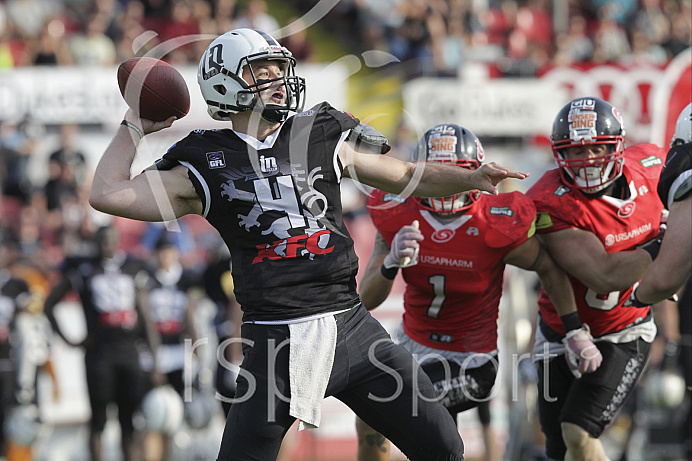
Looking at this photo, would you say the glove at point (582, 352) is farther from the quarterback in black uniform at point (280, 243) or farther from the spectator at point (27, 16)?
the spectator at point (27, 16)

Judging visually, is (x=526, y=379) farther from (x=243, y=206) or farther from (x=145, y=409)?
(x=243, y=206)

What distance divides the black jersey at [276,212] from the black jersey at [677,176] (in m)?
1.39

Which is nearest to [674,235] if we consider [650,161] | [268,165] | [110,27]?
[650,161]

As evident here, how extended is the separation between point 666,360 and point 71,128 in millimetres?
6434

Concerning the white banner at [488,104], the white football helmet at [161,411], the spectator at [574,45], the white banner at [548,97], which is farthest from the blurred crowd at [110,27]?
the white football helmet at [161,411]

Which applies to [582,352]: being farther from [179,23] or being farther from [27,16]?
[27,16]

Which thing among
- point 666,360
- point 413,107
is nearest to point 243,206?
point 666,360

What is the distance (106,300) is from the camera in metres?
8.02

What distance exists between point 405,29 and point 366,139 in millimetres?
8539

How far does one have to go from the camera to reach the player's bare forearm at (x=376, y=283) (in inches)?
192

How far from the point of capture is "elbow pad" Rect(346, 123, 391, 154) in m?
3.87

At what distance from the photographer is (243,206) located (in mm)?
3705

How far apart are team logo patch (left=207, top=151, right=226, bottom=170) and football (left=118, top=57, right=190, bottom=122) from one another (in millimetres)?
335

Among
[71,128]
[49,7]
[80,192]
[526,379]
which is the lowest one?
[526,379]
